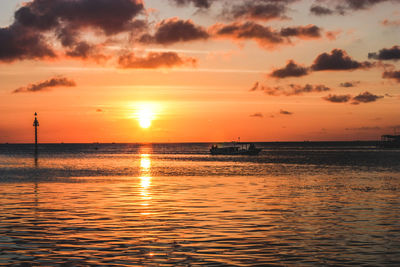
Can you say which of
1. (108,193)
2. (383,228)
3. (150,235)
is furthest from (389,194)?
(150,235)

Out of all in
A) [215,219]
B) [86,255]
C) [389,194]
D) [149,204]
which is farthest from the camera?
[389,194]

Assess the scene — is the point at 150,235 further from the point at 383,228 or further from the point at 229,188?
the point at 229,188

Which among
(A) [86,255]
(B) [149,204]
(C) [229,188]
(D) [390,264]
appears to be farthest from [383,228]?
(C) [229,188]

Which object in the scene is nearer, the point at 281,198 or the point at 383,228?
the point at 383,228

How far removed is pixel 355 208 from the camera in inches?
1563

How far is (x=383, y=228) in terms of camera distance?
29.8 m

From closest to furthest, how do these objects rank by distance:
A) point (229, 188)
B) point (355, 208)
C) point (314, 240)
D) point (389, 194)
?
point (314, 240)
point (355, 208)
point (389, 194)
point (229, 188)

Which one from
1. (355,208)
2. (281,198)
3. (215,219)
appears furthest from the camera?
(281,198)

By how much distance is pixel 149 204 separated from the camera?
4269 cm

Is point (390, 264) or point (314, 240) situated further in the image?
point (314, 240)

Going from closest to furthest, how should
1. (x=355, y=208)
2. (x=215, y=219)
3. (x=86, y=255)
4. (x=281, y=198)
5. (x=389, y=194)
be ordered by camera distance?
(x=86, y=255), (x=215, y=219), (x=355, y=208), (x=281, y=198), (x=389, y=194)

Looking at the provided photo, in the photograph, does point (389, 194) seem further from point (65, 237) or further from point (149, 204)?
point (65, 237)

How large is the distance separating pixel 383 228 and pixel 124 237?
14024 mm

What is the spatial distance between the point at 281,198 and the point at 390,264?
26274 millimetres
